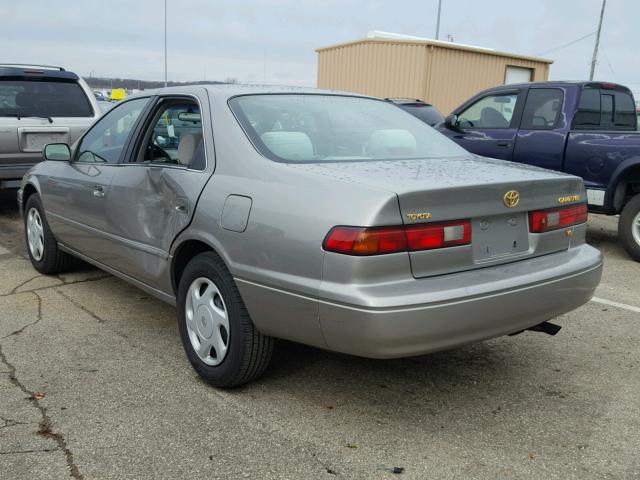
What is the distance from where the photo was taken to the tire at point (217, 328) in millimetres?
3059

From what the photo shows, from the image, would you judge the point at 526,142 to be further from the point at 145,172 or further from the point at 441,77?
the point at 441,77

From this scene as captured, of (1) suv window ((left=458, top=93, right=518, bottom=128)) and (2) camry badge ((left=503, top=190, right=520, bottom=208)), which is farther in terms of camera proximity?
(1) suv window ((left=458, top=93, right=518, bottom=128))

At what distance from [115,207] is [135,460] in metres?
1.86

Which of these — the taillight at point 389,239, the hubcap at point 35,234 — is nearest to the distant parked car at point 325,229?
the taillight at point 389,239

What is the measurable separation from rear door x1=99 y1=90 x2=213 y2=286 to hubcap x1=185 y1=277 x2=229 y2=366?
1.05 feet

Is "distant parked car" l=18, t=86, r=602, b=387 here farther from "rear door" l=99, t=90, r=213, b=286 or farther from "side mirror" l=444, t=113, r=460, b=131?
"side mirror" l=444, t=113, r=460, b=131

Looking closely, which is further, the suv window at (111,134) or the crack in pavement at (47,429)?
the suv window at (111,134)

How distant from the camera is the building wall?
17.2 meters

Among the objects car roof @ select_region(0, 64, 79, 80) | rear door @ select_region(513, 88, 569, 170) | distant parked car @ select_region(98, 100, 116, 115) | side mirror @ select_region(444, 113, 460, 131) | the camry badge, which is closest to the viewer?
the camry badge

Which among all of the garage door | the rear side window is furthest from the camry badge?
the garage door

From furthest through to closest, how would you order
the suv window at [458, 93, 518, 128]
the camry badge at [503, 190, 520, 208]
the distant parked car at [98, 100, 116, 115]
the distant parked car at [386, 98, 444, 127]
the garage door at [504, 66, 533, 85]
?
the garage door at [504, 66, 533, 85], the distant parked car at [386, 98, 444, 127], the suv window at [458, 93, 518, 128], the distant parked car at [98, 100, 116, 115], the camry badge at [503, 190, 520, 208]

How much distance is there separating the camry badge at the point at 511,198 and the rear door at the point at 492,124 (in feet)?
15.4

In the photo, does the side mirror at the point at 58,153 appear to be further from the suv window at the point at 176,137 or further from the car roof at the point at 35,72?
the car roof at the point at 35,72

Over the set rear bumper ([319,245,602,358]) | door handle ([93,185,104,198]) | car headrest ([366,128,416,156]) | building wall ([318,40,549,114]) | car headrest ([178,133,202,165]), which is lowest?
rear bumper ([319,245,602,358])
